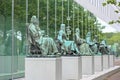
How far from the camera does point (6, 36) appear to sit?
1598 cm

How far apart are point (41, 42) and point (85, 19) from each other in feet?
69.3

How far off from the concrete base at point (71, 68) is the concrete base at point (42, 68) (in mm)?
4473

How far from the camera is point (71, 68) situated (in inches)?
685

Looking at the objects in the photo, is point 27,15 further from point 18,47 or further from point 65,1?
point 65,1

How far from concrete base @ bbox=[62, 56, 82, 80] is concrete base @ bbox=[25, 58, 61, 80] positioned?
4.47 meters

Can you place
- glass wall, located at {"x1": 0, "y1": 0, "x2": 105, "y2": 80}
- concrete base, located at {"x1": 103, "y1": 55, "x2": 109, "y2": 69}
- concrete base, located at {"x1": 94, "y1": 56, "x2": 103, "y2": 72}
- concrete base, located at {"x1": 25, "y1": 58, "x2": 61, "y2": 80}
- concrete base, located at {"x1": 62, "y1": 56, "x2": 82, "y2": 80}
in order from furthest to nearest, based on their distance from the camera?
1. concrete base, located at {"x1": 103, "y1": 55, "x2": 109, "y2": 69}
2. concrete base, located at {"x1": 94, "y1": 56, "x2": 103, "y2": 72}
3. concrete base, located at {"x1": 62, "y1": 56, "x2": 82, "y2": 80}
4. glass wall, located at {"x1": 0, "y1": 0, "x2": 105, "y2": 80}
5. concrete base, located at {"x1": 25, "y1": 58, "x2": 61, "y2": 80}

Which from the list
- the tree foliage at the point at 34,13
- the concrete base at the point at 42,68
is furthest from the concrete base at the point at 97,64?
the concrete base at the point at 42,68

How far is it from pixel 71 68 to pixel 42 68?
193 inches

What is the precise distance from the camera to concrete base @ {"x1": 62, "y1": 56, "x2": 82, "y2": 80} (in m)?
17.2

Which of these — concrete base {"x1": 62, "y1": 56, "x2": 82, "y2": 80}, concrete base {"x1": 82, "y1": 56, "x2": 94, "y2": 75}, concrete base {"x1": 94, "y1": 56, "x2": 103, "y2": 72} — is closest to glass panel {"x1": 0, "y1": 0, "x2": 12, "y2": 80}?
concrete base {"x1": 62, "y1": 56, "x2": 82, "y2": 80}

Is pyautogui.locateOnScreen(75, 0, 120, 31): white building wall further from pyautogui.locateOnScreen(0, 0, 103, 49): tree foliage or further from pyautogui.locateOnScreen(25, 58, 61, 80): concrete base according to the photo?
pyautogui.locateOnScreen(25, 58, 61, 80): concrete base

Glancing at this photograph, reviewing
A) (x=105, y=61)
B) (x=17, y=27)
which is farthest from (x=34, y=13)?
(x=105, y=61)

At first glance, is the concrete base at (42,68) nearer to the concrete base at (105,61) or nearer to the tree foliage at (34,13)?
the tree foliage at (34,13)

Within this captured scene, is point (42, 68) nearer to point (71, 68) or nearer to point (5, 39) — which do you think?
point (5, 39)
